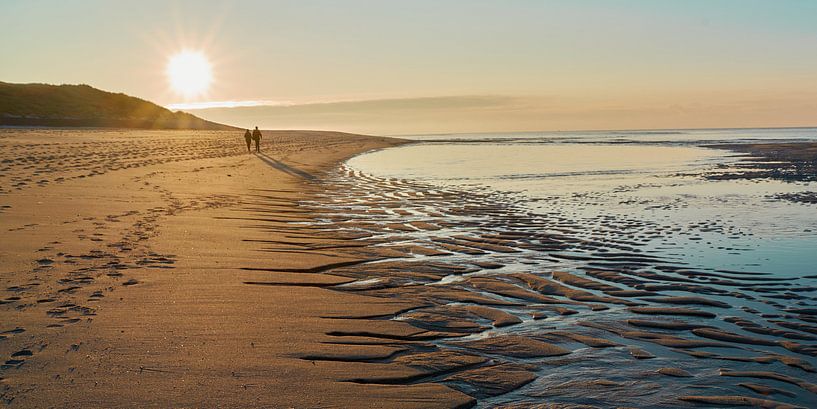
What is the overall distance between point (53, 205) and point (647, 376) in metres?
12.2

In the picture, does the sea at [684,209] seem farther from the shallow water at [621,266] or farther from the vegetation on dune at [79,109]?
the vegetation on dune at [79,109]

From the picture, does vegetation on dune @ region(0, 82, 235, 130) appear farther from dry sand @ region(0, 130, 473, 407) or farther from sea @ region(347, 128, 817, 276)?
dry sand @ region(0, 130, 473, 407)

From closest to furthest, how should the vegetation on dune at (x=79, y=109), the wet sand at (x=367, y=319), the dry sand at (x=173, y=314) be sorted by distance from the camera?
the dry sand at (x=173, y=314) < the wet sand at (x=367, y=319) < the vegetation on dune at (x=79, y=109)

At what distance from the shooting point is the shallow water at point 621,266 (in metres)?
5.80

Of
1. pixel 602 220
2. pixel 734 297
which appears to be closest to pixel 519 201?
pixel 602 220

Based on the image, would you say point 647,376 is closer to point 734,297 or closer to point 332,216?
point 734,297

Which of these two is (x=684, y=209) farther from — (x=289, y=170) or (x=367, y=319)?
(x=289, y=170)

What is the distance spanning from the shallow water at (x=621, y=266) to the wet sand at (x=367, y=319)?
4cm

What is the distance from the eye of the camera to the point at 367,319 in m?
7.09

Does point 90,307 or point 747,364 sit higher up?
point 90,307

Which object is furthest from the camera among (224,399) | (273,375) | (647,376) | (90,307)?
(90,307)

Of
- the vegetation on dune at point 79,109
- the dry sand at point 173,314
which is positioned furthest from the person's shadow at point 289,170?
the vegetation on dune at point 79,109

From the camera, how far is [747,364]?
6.14 meters

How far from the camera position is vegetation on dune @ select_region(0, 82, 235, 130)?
8394 centimetres
